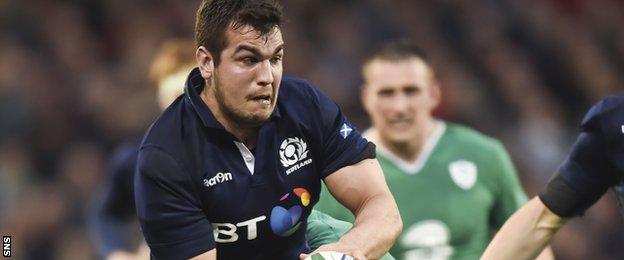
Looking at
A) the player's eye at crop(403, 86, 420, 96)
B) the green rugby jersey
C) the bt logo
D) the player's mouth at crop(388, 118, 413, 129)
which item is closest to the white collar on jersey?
the green rugby jersey

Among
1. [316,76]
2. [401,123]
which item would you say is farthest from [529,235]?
[316,76]

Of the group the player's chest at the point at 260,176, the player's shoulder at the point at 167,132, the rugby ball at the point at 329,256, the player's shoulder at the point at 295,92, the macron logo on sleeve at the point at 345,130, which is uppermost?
the player's shoulder at the point at 295,92

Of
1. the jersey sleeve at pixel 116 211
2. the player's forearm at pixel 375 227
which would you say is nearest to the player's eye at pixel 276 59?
the player's forearm at pixel 375 227

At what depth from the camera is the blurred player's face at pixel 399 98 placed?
20.3ft

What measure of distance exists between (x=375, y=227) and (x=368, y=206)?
10cm

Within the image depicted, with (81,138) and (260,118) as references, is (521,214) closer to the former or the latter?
(260,118)

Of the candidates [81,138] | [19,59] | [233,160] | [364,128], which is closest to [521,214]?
[233,160]

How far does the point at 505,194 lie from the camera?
19.6 feet

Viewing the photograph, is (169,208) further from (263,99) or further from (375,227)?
(375,227)

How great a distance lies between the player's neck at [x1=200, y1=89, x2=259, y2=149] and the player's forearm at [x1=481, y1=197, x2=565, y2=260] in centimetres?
101

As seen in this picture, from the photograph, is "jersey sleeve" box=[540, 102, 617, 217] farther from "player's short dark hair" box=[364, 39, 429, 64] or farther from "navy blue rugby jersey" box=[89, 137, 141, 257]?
"navy blue rugby jersey" box=[89, 137, 141, 257]

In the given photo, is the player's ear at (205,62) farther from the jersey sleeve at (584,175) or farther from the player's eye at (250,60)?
the jersey sleeve at (584,175)

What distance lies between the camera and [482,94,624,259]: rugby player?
167 inches

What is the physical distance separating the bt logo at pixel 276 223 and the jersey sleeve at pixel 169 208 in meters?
0.11
